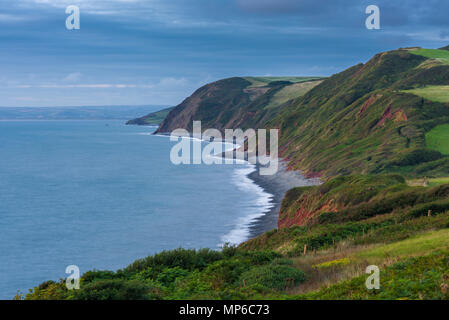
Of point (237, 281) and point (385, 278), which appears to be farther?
point (237, 281)

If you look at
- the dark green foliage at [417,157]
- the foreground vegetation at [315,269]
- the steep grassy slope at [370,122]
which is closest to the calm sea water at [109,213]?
the steep grassy slope at [370,122]

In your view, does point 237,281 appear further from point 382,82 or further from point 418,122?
point 382,82

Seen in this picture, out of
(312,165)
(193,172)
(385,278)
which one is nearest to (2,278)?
(385,278)

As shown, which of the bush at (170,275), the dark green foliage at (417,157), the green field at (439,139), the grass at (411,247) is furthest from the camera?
the green field at (439,139)

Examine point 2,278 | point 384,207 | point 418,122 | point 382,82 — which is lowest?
point 2,278

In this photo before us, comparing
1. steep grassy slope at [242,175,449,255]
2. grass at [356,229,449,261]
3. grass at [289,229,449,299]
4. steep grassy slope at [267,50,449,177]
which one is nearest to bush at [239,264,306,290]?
grass at [289,229,449,299]

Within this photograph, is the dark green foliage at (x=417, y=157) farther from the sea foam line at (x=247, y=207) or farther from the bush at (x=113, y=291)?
the bush at (x=113, y=291)
